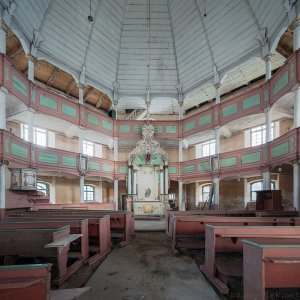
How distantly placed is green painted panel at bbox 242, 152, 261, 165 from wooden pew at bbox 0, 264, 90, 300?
40.7 feet

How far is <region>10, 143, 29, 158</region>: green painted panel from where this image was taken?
34.4 feet

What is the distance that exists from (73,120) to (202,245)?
472 inches

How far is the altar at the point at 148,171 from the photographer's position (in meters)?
17.4

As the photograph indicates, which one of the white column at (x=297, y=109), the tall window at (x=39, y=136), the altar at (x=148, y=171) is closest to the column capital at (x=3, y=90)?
the tall window at (x=39, y=136)

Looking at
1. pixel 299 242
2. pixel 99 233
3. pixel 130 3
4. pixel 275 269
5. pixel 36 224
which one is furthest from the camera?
pixel 130 3

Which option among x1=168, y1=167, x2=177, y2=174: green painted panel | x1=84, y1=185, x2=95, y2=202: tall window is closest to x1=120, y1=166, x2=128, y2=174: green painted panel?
x1=168, y1=167, x2=177, y2=174: green painted panel

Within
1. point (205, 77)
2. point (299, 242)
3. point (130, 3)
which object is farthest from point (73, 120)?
point (299, 242)

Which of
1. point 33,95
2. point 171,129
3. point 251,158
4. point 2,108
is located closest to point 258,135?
point 251,158

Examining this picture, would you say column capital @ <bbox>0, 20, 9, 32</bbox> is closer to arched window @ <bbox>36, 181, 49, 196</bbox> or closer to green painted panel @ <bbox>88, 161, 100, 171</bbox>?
green painted panel @ <bbox>88, 161, 100, 171</bbox>

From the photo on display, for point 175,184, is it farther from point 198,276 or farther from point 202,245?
point 198,276

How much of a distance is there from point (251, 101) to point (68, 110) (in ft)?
37.9

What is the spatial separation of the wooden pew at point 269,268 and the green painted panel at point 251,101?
11.5 m

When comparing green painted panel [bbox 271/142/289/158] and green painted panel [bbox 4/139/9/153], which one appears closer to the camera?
green painted panel [bbox 4/139/9/153]

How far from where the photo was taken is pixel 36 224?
17.9 ft
